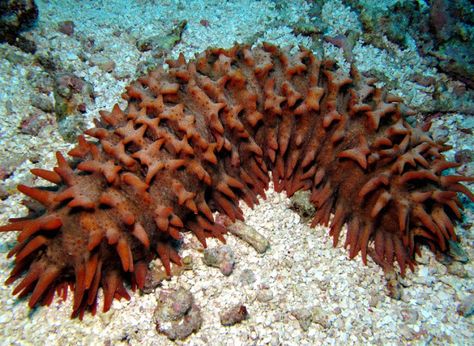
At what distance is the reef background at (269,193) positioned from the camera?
266 centimetres

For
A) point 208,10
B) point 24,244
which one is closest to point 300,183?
point 24,244

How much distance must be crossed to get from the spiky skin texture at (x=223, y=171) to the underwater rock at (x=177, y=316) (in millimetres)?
253

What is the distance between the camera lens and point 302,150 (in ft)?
11.0

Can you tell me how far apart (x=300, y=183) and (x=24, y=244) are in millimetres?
2428

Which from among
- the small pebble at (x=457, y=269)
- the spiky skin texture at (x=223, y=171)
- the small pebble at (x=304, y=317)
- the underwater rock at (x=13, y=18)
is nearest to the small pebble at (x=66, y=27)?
the underwater rock at (x=13, y=18)

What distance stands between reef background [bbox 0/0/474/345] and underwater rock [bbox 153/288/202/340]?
0.07 meters

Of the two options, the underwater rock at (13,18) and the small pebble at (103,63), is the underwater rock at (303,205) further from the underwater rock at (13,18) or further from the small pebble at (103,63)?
the underwater rock at (13,18)

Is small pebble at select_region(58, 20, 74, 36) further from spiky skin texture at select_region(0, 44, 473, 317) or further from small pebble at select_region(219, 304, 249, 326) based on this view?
small pebble at select_region(219, 304, 249, 326)

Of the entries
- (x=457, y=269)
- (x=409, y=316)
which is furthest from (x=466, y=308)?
(x=409, y=316)

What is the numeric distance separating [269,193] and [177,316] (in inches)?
60.4

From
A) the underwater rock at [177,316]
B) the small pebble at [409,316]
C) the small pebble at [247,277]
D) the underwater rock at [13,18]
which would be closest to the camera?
the underwater rock at [177,316]

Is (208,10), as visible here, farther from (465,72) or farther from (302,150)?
(465,72)

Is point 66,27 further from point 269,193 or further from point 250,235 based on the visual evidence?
point 250,235

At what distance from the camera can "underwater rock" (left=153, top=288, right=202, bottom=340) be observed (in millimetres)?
2547
